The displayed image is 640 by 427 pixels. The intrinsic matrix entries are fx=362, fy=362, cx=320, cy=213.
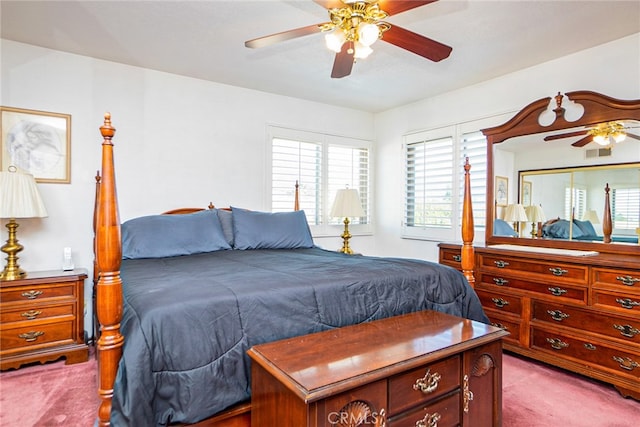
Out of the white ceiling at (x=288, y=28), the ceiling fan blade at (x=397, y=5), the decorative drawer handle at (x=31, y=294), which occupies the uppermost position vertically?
the white ceiling at (x=288, y=28)

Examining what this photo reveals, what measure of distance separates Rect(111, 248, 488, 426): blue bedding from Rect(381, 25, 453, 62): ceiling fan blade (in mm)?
1316

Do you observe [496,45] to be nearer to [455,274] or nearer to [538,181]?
[538,181]

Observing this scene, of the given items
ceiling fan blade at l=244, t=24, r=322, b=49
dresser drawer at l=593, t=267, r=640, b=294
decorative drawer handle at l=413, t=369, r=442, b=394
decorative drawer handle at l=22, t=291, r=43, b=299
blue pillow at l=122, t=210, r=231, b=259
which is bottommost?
decorative drawer handle at l=413, t=369, r=442, b=394

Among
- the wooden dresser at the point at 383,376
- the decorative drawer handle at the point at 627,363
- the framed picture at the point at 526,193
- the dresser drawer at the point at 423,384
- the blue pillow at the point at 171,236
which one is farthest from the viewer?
the framed picture at the point at 526,193

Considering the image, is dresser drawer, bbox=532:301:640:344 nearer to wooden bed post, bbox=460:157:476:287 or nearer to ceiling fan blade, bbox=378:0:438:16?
wooden bed post, bbox=460:157:476:287

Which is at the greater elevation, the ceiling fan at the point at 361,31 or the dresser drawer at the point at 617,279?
the ceiling fan at the point at 361,31

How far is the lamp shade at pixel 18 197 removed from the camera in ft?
8.25

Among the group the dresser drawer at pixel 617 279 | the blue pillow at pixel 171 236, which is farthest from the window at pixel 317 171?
the dresser drawer at pixel 617 279

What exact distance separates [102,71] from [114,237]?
2569 millimetres

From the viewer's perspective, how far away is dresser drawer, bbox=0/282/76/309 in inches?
99.2

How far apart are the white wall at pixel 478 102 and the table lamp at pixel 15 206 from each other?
144 inches

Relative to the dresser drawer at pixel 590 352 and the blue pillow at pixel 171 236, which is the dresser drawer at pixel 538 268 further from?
the blue pillow at pixel 171 236

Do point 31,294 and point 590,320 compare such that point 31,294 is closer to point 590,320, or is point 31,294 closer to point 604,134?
point 590,320

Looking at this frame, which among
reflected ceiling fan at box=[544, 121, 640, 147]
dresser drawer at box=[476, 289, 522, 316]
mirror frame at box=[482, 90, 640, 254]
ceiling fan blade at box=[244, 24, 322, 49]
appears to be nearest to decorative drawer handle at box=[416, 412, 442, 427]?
dresser drawer at box=[476, 289, 522, 316]
